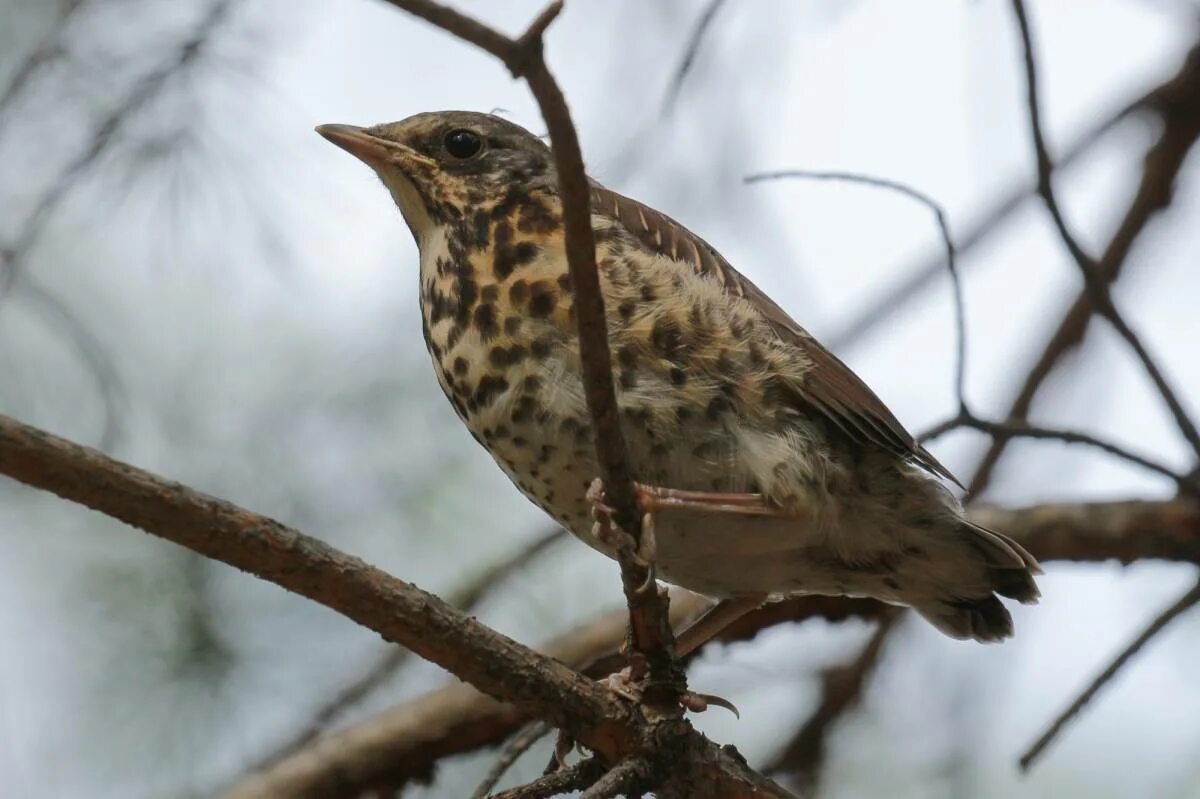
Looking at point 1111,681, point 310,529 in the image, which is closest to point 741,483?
point 1111,681

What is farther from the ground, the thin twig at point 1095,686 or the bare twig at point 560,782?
the thin twig at point 1095,686

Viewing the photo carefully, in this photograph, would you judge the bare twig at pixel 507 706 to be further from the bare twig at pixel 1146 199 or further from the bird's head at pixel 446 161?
the bird's head at pixel 446 161

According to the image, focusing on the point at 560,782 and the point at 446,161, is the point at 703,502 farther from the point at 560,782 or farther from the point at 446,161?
the point at 446,161

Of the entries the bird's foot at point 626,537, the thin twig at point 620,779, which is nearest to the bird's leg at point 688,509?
the bird's foot at point 626,537

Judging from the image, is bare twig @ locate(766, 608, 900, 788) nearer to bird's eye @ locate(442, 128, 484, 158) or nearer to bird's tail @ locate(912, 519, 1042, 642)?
bird's tail @ locate(912, 519, 1042, 642)

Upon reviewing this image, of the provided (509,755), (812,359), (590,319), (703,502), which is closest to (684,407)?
(703,502)

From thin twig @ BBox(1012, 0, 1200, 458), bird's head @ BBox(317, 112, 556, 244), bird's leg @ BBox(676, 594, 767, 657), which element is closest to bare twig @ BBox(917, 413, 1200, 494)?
thin twig @ BBox(1012, 0, 1200, 458)
